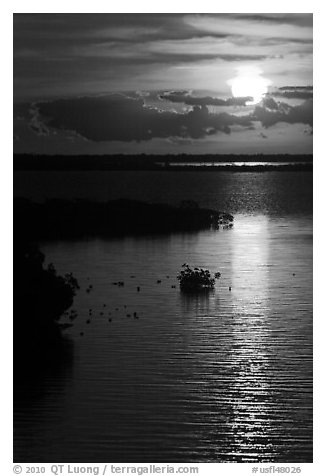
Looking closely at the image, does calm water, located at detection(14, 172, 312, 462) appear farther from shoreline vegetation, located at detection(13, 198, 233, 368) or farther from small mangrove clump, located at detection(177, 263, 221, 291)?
shoreline vegetation, located at detection(13, 198, 233, 368)

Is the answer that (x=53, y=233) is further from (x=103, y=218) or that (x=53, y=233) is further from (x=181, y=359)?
(x=181, y=359)

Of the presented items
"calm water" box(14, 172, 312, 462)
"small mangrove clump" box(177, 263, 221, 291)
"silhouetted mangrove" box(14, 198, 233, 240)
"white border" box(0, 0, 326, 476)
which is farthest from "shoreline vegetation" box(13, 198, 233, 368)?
"white border" box(0, 0, 326, 476)

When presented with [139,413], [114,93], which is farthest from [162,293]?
[139,413]

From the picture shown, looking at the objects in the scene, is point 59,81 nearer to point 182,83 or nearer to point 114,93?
point 114,93

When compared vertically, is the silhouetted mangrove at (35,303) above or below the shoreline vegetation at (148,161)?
below
